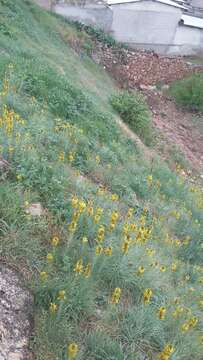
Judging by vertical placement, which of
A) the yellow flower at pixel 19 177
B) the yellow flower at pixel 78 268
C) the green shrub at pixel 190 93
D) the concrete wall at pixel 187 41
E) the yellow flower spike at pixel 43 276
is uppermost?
the yellow flower at pixel 19 177

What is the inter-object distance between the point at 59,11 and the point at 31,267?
1880cm

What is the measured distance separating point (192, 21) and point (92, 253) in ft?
70.6

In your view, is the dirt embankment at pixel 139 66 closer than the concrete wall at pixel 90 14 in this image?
Yes

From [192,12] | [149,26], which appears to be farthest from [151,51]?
[192,12]

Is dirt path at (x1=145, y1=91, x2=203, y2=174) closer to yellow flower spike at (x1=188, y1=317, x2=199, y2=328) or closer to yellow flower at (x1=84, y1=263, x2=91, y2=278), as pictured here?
yellow flower spike at (x1=188, y1=317, x2=199, y2=328)

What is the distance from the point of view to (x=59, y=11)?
1998 cm

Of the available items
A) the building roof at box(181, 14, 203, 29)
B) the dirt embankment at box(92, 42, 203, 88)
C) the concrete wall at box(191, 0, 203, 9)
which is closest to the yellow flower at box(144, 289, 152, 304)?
the dirt embankment at box(92, 42, 203, 88)

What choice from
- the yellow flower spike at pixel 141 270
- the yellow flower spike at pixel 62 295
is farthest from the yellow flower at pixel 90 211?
the yellow flower spike at pixel 62 295

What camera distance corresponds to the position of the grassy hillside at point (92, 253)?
2943mm

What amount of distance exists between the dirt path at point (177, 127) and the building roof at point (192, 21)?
20.3 feet

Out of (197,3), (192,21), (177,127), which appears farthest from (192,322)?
(197,3)

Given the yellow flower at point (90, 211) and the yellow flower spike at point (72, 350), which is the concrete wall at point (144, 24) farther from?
the yellow flower spike at point (72, 350)

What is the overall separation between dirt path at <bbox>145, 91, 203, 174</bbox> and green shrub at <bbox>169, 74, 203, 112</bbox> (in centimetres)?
32

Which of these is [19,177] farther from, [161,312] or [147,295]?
[161,312]
